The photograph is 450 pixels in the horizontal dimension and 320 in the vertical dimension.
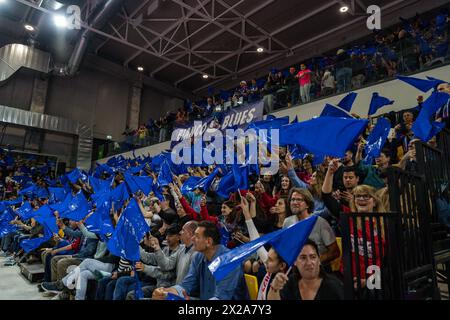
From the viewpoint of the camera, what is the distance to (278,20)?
38.7 ft

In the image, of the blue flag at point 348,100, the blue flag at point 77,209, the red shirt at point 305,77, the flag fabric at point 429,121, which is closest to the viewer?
the flag fabric at point 429,121

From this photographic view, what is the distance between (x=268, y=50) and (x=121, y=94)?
9189 mm

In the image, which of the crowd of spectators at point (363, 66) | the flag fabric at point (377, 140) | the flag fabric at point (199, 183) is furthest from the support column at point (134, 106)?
the flag fabric at point (377, 140)

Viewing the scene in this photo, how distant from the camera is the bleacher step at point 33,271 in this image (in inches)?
194

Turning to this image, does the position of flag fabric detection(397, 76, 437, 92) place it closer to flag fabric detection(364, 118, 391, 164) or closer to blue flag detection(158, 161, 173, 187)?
flag fabric detection(364, 118, 391, 164)

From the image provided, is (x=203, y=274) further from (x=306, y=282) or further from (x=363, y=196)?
(x=363, y=196)

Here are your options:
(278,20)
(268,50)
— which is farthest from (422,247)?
(268,50)

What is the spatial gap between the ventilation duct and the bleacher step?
11.7m

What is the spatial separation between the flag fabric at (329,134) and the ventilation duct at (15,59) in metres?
15.1

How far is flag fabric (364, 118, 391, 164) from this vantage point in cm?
373

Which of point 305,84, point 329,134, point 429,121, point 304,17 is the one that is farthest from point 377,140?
point 304,17

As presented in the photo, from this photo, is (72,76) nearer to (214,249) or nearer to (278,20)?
(278,20)

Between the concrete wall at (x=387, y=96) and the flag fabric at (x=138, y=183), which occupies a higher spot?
the concrete wall at (x=387, y=96)

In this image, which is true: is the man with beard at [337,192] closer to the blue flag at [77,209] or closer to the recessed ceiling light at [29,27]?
the blue flag at [77,209]
